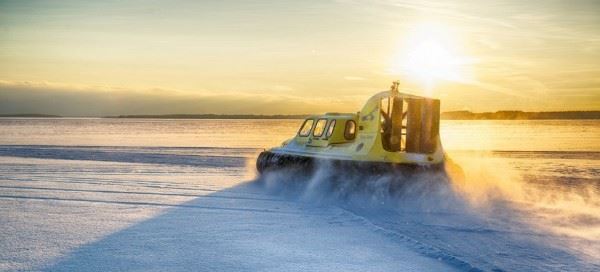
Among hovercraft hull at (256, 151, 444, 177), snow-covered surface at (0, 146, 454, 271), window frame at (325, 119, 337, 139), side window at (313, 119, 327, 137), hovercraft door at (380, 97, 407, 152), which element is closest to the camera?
snow-covered surface at (0, 146, 454, 271)

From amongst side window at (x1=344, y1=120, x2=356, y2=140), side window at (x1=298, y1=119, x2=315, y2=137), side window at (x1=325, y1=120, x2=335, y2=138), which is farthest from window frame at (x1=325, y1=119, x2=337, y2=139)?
side window at (x1=298, y1=119, x2=315, y2=137)

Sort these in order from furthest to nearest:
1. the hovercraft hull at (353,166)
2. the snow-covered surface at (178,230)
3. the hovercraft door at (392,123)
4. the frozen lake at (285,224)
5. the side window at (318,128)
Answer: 1. the side window at (318,128)
2. the hovercraft door at (392,123)
3. the hovercraft hull at (353,166)
4. the frozen lake at (285,224)
5. the snow-covered surface at (178,230)

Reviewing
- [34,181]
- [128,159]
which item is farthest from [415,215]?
[128,159]

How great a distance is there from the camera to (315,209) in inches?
331

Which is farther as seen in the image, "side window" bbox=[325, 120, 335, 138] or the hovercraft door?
"side window" bbox=[325, 120, 335, 138]

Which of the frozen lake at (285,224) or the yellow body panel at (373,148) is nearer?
the frozen lake at (285,224)

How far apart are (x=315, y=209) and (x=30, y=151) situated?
1503 centimetres

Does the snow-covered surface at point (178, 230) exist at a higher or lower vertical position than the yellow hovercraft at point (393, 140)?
lower

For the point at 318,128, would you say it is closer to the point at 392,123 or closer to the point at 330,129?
the point at 330,129

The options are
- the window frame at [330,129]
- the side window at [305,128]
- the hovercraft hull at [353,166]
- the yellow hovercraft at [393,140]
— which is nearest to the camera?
the hovercraft hull at [353,166]

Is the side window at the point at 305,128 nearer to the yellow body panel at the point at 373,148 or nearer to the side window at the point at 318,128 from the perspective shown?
the side window at the point at 318,128

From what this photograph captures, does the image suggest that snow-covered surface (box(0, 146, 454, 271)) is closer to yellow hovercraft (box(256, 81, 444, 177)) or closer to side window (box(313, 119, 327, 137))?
yellow hovercraft (box(256, 81, 444, 177))

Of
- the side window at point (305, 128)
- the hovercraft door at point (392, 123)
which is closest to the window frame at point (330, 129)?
the side window at point (305, 128)

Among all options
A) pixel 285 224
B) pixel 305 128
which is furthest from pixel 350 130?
pixel 285 224
